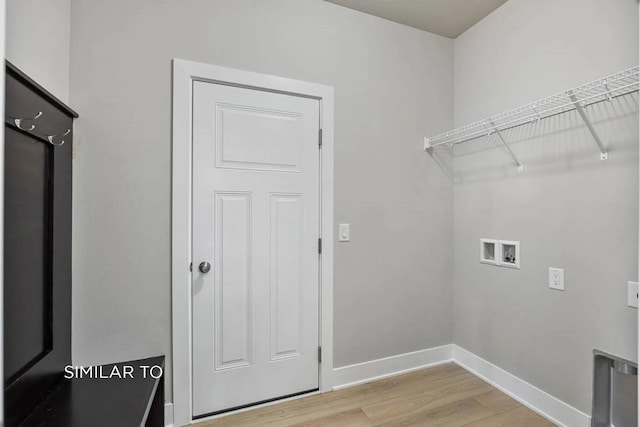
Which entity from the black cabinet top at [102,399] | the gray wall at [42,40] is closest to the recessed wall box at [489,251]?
the black cabinet top at [102,399]

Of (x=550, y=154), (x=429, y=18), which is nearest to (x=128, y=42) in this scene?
(x=429, y=18)

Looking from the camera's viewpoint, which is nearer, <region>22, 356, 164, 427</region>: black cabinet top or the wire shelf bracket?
<region>22, 356, 164, 427</region>: black cabinet top

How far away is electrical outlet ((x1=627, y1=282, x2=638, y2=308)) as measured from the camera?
145cm

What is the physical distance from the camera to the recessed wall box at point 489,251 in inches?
84.0

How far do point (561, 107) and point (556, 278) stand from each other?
930 millimetres

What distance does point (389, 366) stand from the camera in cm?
227

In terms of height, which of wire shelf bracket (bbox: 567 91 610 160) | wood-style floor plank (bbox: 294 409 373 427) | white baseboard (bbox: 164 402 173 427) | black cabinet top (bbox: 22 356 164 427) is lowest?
wood-style floor plank (bbox: 294 409 373 427)

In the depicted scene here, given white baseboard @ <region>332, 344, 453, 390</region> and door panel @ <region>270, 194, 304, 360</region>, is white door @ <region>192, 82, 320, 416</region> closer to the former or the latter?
door panel @ <region>270, 194, 304, 360</region>

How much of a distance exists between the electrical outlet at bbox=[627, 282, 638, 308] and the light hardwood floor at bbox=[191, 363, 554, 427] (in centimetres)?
81

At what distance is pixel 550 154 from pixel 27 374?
2654mm

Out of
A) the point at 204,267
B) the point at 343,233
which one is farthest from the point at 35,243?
the point at 343,233

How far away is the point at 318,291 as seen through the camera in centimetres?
209

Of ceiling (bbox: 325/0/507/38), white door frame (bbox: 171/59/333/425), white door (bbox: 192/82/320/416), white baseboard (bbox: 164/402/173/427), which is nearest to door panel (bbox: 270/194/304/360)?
white door (bbox: 192/82/320/416)

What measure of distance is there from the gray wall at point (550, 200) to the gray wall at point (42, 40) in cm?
248
